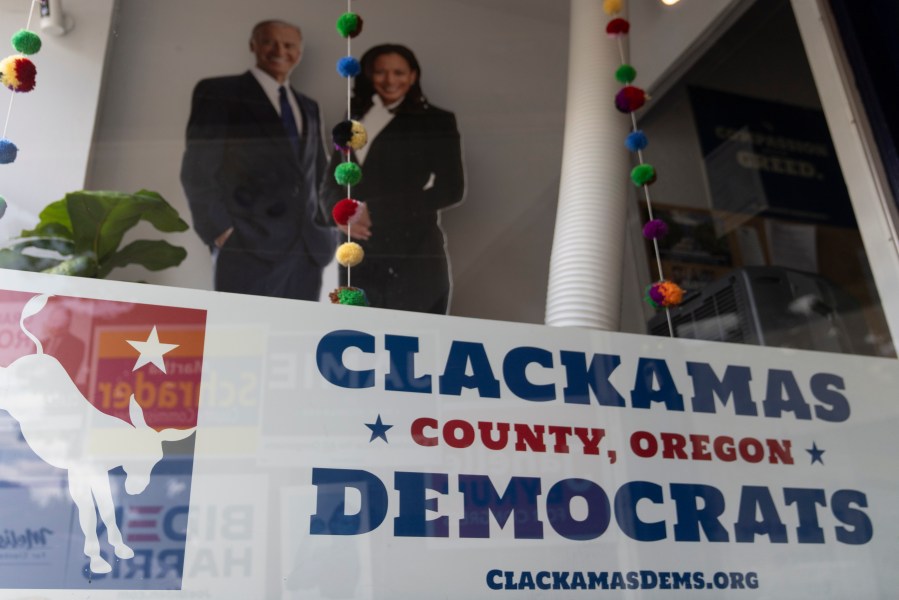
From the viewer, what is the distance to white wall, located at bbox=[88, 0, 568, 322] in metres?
2.60

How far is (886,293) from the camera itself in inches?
87.9

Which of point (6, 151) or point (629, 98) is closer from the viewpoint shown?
point (6, 151)

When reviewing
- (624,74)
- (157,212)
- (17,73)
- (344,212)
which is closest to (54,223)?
(157,212)

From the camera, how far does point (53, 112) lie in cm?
246

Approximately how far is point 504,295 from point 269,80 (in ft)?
3.53

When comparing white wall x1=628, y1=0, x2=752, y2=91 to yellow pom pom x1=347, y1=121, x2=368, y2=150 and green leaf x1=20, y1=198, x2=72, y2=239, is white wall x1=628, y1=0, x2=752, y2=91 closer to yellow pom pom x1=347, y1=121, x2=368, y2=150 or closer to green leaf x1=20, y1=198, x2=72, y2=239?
yellow pom pom x1=347, y1=121, x2=368, y2=150

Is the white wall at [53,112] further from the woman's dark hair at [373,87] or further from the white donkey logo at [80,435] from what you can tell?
the white donkey logo at [80,435]

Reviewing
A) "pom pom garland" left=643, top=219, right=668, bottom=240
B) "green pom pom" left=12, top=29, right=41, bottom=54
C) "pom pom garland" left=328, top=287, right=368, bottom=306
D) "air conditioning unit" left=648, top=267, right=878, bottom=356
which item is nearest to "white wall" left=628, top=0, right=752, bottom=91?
"pom pom garland" left=643, top=219, right=668, bottom=240

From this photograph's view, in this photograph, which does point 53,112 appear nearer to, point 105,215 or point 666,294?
point 105,215

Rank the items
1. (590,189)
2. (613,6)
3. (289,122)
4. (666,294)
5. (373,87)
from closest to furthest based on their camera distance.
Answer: (666,294) < (590,189) < (613,6) < (289,122) < (373,87)

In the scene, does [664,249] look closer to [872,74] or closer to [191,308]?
[872,74]

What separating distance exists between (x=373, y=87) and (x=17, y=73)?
1332 mm

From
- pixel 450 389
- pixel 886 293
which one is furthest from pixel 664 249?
pixel 450 389

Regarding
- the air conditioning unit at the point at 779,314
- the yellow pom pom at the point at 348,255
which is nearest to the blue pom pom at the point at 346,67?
the yellow pom pom at the point at 348,255
